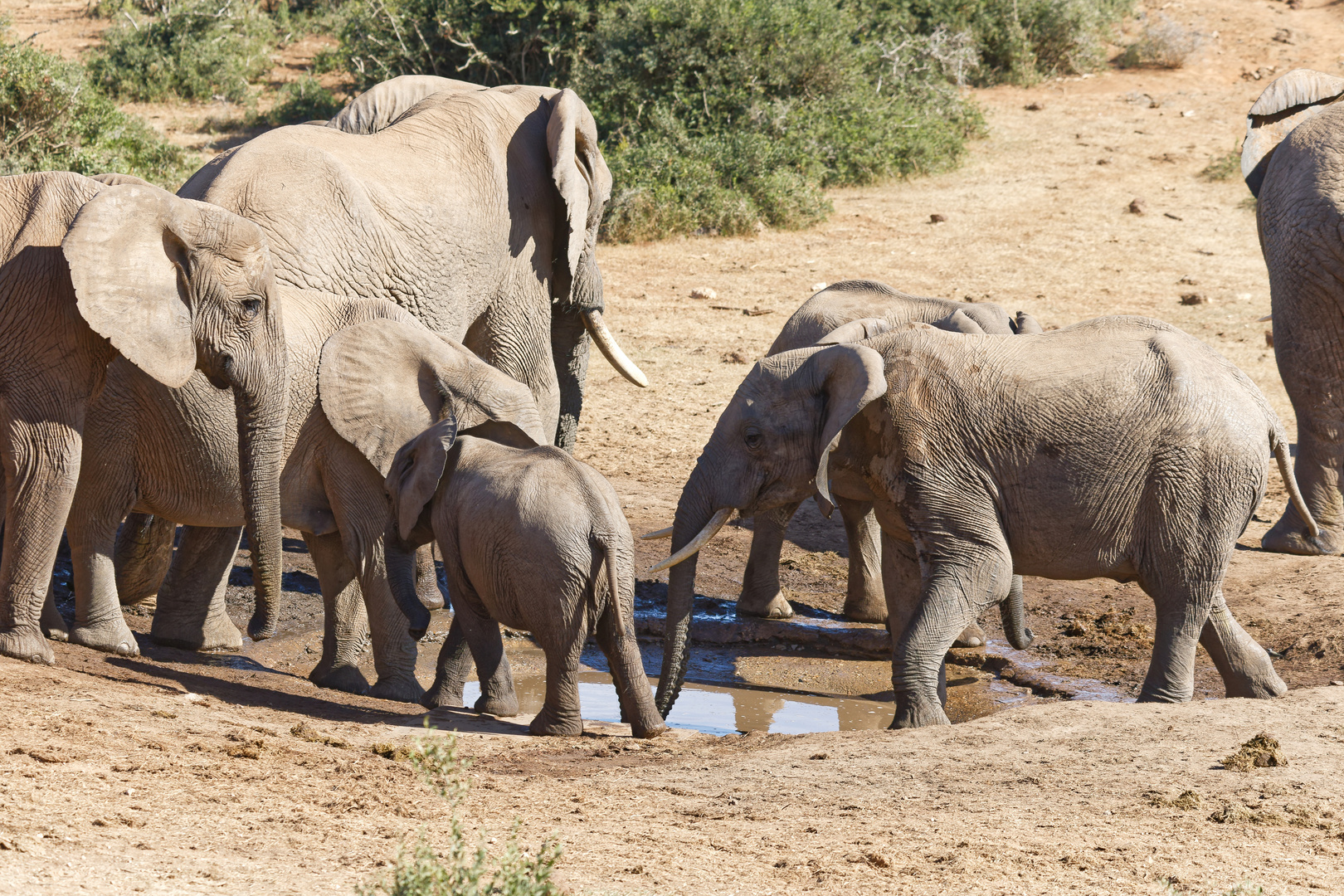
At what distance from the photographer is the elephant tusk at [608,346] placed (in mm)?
8352

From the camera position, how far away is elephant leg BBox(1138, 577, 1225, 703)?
5.45 m

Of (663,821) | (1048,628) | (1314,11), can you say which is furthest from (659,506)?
(1314,11)

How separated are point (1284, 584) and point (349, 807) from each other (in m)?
5.30

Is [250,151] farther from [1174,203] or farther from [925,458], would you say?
[1174,203]

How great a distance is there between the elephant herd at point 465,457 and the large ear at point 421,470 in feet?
0.04

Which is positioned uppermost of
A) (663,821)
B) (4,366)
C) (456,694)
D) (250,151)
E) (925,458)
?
(250,151)

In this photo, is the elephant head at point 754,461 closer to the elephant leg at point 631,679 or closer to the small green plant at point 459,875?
the elephant leg at point 631,679

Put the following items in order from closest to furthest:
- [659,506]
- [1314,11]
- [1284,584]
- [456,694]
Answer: [456,694], [1284,584], [659,506], [1314,11]

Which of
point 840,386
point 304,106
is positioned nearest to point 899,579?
point 840,386

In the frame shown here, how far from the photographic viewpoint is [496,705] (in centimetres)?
556

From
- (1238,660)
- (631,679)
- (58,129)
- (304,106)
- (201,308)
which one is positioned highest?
(201,308)

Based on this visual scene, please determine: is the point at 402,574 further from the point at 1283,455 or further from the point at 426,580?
the point at 1283,455

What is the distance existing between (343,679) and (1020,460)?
2660mm

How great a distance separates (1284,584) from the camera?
762 cm
